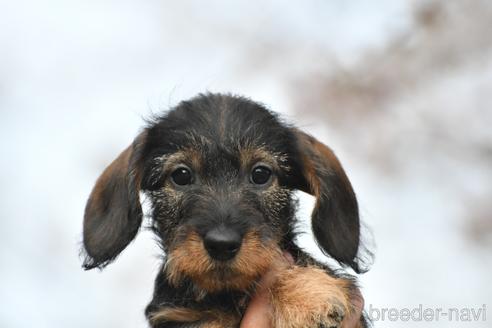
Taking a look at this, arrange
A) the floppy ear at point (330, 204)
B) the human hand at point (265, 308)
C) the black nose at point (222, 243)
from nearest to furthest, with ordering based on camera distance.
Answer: the black nose at point (222, 243) → the human hand at point (265, 308) → the floppy ear at point (330, 204)

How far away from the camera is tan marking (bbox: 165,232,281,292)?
2717 mm

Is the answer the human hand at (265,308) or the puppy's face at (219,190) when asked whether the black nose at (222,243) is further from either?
the human hand at (265,308)

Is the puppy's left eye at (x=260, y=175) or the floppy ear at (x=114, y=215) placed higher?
the puppy's left eye at (x=260, y=175)

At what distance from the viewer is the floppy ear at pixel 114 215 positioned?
3.22 meters

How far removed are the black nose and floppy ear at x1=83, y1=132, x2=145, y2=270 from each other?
0.70m

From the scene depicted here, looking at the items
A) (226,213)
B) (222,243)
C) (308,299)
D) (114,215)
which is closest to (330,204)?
(308,299)

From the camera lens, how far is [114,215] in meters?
3.24

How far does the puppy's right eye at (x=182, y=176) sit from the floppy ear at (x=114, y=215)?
0.28 m

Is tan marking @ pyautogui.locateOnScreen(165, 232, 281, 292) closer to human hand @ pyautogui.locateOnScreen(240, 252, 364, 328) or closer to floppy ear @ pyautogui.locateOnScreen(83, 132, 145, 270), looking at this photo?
human hand @ pyautogui.locateOnScreen(240, 252, 364, 328)

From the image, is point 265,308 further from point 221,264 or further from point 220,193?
point 220,193

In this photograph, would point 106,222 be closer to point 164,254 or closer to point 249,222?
point 164,254

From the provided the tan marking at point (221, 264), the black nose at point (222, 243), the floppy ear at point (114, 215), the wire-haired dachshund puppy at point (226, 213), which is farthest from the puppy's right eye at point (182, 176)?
the black nose at point (222, 243)

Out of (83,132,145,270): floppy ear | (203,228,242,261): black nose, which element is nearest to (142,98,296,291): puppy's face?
(203,228,242,261): black nose

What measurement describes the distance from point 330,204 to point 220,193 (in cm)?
76
